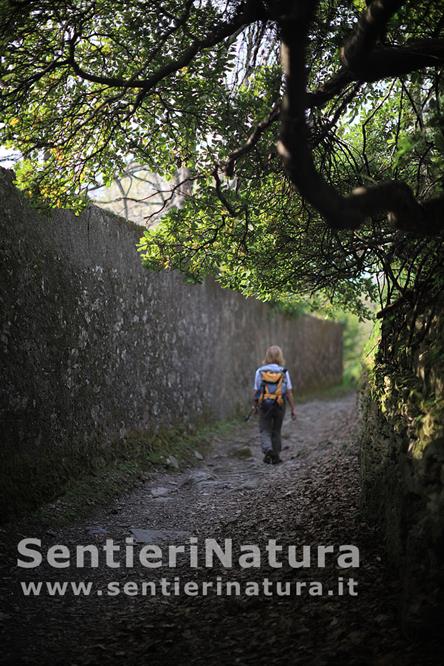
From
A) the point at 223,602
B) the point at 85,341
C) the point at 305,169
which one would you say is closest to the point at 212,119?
the point at 305,169

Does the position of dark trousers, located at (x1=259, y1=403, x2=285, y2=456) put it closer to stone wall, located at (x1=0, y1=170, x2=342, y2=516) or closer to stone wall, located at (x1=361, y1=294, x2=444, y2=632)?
stone wall, located at (x1=0, y1=170, x2=342, y2=516)

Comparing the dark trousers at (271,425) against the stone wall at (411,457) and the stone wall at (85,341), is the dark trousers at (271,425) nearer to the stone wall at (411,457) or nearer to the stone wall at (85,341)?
the stone wall at (85,341)

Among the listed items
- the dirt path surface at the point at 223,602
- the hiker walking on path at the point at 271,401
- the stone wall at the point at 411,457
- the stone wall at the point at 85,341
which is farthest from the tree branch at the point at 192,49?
the hiker walking on path at the point at 271,401

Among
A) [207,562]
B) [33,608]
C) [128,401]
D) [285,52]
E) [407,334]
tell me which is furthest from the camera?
[128,401]

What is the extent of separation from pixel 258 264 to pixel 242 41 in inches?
78.7

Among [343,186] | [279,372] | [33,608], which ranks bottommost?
[33,608]

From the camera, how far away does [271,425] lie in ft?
33.9

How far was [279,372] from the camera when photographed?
1037 cm

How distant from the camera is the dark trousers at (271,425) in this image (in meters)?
10.2

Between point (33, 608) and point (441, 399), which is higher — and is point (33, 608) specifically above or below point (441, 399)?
below

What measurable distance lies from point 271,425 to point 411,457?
6.40m

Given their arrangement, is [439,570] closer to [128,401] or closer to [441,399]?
[441,399]

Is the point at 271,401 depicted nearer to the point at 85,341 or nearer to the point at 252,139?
the point at 85,341

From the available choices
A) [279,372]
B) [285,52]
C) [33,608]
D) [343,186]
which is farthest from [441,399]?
[279,372]
